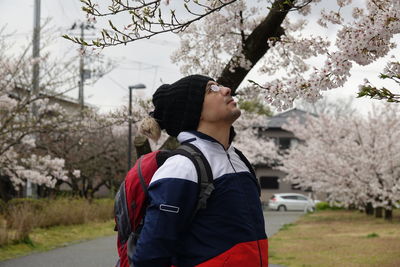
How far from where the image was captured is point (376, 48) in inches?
173

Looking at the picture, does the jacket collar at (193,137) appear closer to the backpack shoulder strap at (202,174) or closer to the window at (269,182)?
the backpack shoulder strap at (202,174)

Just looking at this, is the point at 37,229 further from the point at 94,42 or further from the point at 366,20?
the point at 366,20

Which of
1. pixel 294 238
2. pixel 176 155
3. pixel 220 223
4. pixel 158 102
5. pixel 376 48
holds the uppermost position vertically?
pixel 376 48

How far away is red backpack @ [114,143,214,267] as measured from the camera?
2756mm

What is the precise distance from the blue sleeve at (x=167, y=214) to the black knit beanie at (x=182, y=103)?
0.40 meters

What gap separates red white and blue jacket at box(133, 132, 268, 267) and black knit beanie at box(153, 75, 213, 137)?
286 mm

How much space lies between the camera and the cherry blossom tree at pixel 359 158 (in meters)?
22.5

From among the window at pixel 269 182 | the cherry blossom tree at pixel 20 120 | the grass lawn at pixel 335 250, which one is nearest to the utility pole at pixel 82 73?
the cherry blossom tree at pixel 20 120

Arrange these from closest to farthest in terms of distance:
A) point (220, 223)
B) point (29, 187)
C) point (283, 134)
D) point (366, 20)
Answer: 1. point (220, 223)
2. point (366, 20)
3. point (29, 187)
4. point (283, 134)

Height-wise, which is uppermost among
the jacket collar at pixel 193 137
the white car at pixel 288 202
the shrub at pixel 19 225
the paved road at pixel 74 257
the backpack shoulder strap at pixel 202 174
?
the jacket collar at pixel 193 137

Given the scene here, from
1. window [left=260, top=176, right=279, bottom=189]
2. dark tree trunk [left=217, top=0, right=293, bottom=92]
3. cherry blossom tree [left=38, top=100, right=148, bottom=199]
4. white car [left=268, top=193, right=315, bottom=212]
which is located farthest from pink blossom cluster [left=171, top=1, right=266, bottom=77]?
window [left=260, top=176, right=279, bottom=189]

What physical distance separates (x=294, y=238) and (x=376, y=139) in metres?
9.69

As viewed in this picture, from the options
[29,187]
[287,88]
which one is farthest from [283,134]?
[287,88]

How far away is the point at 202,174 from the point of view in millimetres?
2654
